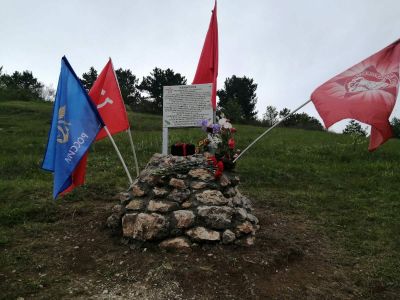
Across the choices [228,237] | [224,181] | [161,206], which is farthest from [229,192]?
[161,206]

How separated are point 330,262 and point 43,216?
5.20 meters

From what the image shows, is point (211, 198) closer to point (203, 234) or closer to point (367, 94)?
point (203, 234)

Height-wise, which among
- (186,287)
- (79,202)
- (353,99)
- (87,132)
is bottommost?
(186,287)

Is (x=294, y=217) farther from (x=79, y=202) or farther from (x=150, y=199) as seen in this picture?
(x=79, y=202)

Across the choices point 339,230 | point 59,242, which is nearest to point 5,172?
point 59,242

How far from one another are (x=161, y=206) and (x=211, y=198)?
77cm

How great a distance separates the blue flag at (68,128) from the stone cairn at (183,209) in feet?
3.23

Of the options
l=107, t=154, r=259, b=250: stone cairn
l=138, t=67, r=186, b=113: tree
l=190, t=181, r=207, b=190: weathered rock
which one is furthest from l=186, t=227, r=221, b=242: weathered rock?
l=138, t=67, r=186, b=113: tree

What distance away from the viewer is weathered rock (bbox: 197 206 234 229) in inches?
248

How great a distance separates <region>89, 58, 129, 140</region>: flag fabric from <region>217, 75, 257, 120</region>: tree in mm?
46746

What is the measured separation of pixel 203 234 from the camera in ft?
20.2

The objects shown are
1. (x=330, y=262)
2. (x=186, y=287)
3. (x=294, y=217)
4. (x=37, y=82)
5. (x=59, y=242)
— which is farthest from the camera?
(x=37, y=82)

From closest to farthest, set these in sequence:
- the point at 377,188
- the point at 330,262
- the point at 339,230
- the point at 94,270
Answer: the point at 94,270, the point at 330,262, the point at 339,230, the point at 377,188

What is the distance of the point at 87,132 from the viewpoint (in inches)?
275
